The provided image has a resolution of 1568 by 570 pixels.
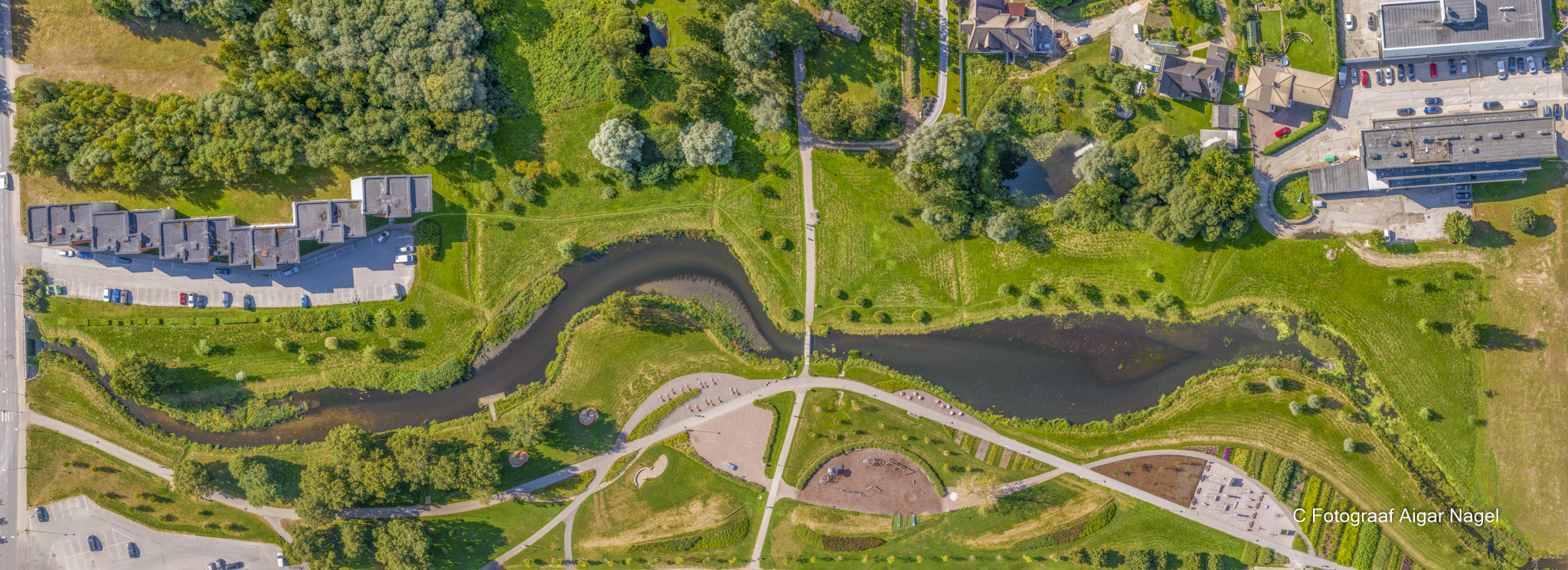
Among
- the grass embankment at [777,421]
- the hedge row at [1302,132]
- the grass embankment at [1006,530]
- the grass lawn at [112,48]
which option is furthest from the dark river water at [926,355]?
the grass lawn at [112,48]

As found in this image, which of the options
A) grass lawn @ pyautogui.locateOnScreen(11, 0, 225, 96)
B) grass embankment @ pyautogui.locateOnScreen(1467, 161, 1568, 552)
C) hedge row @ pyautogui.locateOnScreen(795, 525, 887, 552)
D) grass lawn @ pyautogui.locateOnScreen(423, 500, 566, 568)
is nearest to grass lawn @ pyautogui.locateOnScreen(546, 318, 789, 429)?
grass lawn @ pyautogui.locateOnScreen(423, 500, 566, 568)

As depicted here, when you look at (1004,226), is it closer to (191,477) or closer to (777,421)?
(777,421)

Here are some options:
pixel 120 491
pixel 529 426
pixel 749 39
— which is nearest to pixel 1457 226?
pixel 749 39

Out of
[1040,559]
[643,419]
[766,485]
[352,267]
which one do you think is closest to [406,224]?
[352,267]

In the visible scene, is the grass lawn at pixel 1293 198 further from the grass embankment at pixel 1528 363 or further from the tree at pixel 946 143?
the tree at pixel 946 143

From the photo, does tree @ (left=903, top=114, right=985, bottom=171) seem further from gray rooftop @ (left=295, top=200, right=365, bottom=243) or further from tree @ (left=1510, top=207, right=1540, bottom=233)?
gray rooftop @ (left=295, top=200, right=365, bottom=243)
